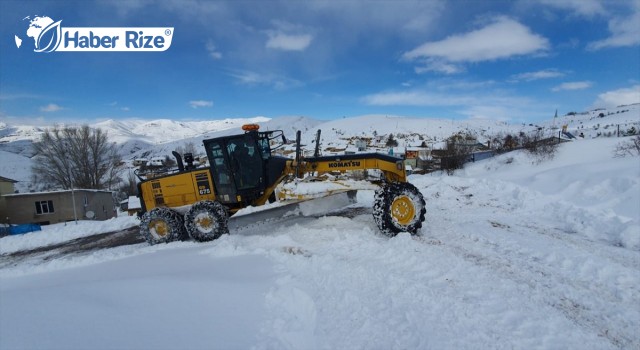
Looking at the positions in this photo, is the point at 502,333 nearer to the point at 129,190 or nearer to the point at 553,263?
the point at 553,263

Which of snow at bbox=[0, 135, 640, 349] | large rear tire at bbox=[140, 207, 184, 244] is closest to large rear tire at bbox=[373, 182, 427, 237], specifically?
snow at bbox=[0, 135, 640, 349]

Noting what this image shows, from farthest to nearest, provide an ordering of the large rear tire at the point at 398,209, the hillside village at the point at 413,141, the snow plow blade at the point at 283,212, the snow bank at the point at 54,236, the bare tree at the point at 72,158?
1. the bare tree at the point at 72,158
2. the hillside village at the point at 413,141
3. the snow bank at the point at 54,236
4. the snow plow blade at the point at 283,212
5. the large rear tire at the point at 398,209

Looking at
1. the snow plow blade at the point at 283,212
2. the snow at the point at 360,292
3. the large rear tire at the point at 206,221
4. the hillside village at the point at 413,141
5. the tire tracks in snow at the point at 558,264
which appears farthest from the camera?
the hillside village at the point at 413,141

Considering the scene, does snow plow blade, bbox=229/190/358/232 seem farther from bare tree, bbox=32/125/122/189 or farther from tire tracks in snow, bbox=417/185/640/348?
bare tree, bbox=32/125/122/189

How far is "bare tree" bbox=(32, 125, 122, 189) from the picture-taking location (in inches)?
1534

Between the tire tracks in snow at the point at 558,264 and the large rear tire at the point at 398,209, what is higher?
the large rear tire at the point at 398,209

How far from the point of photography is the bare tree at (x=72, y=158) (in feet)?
128

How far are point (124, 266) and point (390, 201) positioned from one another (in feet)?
15.6

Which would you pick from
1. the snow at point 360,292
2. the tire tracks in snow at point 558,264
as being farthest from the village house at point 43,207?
the tire tracks in snow at point 558,264

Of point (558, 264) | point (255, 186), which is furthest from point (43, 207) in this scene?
point (558, 264)

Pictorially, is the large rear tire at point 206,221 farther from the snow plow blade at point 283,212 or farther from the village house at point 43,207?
the village house at point 43,207

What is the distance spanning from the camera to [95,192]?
34.5m

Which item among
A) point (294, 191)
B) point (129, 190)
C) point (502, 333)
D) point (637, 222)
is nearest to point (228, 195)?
point (294, 191)

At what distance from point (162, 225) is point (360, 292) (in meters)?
6.21
